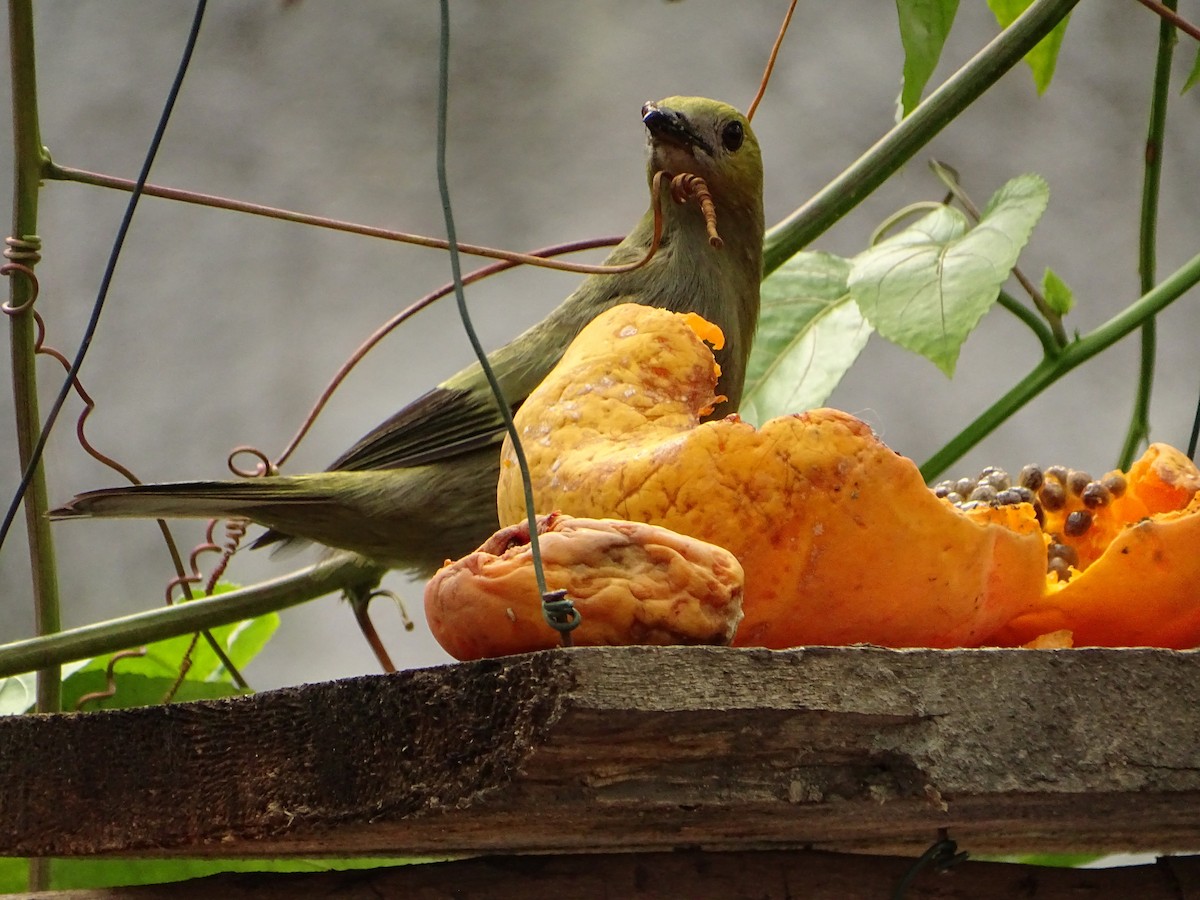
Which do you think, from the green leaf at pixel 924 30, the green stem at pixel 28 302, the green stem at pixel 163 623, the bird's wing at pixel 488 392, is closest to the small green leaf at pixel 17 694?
the green stem at pixel 163 623

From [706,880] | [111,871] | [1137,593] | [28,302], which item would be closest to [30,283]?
[28,302]

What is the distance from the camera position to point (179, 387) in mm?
2725

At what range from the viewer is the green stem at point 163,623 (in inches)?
50.8

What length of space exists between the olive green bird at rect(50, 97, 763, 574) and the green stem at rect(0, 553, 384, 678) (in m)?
0.10

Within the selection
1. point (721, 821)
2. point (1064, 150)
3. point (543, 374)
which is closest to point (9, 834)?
point (721, 821)

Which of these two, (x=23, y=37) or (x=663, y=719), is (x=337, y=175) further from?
(x=663, y=719)

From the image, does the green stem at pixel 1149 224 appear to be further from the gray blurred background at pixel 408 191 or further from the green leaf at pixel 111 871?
the gray blurred background at pixel 408 191

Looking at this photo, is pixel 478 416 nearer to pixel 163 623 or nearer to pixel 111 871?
pixel 163 623

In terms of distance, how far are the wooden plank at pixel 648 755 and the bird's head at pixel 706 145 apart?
2.96 ft

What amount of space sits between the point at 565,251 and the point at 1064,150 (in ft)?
5.92

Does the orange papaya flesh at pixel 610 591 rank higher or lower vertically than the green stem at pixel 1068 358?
lower

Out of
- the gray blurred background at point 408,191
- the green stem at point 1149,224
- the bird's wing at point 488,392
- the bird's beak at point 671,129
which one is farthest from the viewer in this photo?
the gray blurred background at point 408,191

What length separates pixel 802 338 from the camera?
170cm

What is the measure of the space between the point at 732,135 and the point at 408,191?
4.22ft
